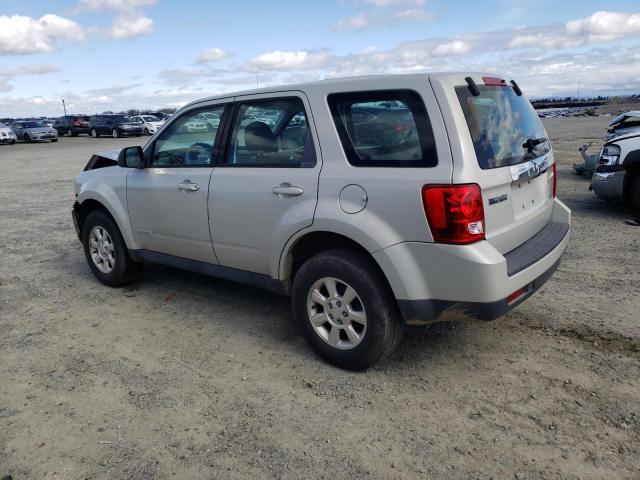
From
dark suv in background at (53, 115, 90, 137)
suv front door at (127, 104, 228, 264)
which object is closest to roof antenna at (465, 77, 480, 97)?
suv front door at (127, 104, 228, 264)

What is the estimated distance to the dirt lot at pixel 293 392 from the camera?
275 cm


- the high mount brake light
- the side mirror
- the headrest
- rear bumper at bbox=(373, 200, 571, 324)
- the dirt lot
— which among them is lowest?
the dirt lot

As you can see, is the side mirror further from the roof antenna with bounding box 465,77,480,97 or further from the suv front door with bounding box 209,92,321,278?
the roof antenna with bounding box 465,77,480,97

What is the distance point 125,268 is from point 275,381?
2474 mm

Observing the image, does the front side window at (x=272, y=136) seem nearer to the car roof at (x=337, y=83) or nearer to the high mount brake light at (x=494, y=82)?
the car roof at (x=337, y=83)

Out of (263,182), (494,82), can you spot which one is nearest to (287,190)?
(263,182)

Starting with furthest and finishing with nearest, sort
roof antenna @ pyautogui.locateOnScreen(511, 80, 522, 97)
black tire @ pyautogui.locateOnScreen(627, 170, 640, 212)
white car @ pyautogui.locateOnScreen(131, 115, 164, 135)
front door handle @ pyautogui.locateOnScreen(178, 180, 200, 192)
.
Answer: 1. white car @ pyautogui.locateOnScreen(131, 115, 164, 135)
2. black tire @ pyautogui.locateOnScreen(627, 170, 640, 212)
3. front door handle @ pyautogui.locateOnScreen(178, 180, 200, 192)
4. roof antenna @ pyautogui.locateOnScreen(511, 80, 522, 97)

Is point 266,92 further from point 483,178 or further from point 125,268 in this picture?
point 125,268

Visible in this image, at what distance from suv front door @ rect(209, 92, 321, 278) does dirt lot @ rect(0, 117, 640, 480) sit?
75 centimetres

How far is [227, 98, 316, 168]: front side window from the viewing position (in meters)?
3.72

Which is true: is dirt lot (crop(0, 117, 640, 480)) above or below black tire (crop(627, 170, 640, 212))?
below

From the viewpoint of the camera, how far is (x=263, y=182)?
3.84m

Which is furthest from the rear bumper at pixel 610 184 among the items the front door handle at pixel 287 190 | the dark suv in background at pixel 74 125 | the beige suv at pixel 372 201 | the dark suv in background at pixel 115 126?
the dark suv in background at pixel 74 125

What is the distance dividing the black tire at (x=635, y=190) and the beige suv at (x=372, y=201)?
4.06 meters
